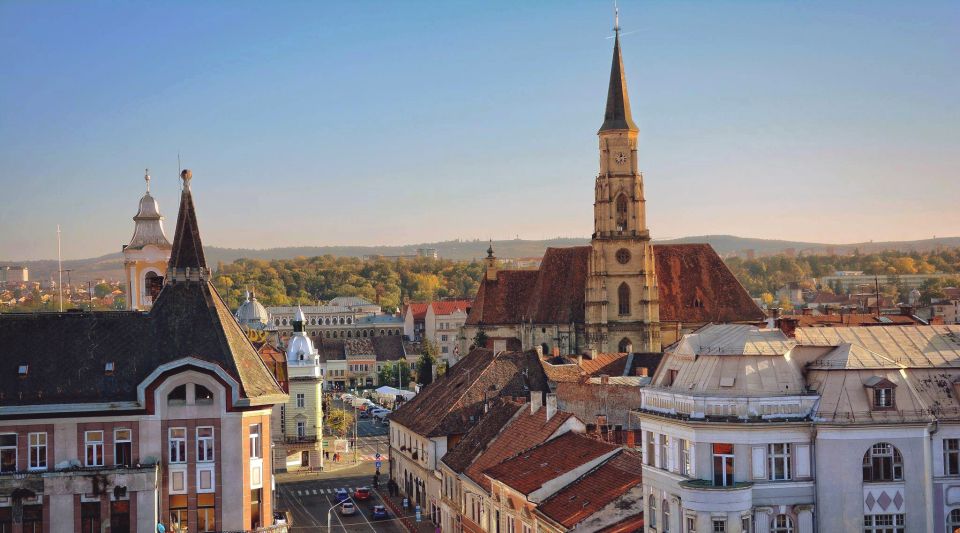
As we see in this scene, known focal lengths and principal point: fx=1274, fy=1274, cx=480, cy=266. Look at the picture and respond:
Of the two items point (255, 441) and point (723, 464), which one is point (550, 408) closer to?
point (255, 441)

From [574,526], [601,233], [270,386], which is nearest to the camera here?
[574,526]

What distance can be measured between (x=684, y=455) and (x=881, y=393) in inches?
278

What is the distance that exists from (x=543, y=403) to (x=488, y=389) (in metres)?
13.4

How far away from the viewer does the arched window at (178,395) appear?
171 ft

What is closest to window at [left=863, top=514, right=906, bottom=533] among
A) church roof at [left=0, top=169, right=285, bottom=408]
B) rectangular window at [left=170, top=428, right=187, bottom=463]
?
church roof at [left=0, top=169, right=285, bottom=408]

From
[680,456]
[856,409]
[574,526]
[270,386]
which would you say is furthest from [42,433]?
[856,409]

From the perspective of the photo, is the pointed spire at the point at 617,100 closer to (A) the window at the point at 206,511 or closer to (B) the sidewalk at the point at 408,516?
(B) the sidewalk at the point at 408,516

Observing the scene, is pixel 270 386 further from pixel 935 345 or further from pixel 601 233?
pixel 601 233

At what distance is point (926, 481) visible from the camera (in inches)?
1703

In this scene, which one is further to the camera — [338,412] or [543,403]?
[338,412]

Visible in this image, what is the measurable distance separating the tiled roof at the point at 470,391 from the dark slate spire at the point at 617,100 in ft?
139

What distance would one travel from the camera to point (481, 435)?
71.0m

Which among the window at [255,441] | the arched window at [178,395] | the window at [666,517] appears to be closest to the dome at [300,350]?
the window at [255,441]

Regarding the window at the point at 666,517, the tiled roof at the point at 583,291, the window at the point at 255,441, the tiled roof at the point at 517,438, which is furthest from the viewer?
the tiled roof at the point at 583,291
